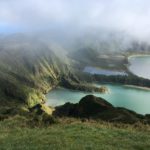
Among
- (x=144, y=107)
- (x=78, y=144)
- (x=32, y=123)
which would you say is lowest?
(x=78, y=144)

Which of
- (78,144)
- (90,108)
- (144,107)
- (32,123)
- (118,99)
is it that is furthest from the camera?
(118,99)

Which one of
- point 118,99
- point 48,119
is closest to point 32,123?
point 48,119

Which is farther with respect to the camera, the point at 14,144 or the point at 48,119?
the point at 48,119

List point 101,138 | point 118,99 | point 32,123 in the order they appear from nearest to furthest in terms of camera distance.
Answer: point 101,138 < point 32,123 < point 118,99

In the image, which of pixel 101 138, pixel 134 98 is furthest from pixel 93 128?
pixel 134 98

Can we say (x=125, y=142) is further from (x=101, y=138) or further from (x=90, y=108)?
(x=90, y=108)

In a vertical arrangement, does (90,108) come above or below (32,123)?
above

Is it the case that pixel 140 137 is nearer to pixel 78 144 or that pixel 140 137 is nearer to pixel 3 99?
pixel 78 144
